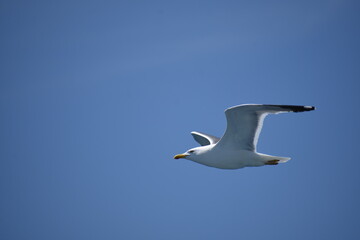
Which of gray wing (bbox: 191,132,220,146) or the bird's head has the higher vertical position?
gray wing (bbox: 191,132,220,146)

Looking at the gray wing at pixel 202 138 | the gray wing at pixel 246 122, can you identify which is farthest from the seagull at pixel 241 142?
the gray wing at pixel 202 138

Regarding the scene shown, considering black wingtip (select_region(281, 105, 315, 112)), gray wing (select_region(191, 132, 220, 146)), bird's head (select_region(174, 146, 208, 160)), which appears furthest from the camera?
gray wing (select_region(191, 132, 220, 146))

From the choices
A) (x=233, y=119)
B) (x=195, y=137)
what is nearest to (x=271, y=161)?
(x=233, y=119)

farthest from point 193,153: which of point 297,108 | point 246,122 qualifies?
point 297,108

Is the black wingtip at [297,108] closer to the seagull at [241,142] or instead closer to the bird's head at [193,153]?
the seagull at [241,142]

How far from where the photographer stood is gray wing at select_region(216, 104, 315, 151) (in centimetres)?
716

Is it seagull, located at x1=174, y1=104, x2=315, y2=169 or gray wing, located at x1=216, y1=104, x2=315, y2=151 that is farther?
seagull, located at x1=174, y1=104, x2=315, y2=169

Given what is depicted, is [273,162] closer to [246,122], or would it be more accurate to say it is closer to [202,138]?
[246,122]

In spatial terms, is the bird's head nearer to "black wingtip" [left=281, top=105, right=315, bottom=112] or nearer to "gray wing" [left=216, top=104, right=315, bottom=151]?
"gray wing" [left=216, top=104, right=315, bottom=151]

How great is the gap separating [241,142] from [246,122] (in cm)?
67

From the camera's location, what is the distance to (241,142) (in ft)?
26.8

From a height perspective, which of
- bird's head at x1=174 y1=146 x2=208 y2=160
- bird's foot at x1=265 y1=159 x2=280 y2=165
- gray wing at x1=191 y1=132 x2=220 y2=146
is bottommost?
bird's foot at x1=265 y1=159 x2=280 y2=165

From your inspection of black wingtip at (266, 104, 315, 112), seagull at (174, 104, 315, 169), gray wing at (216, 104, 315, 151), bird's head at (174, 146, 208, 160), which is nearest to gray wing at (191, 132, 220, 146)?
bird's head at (174, 146, 208, 160)

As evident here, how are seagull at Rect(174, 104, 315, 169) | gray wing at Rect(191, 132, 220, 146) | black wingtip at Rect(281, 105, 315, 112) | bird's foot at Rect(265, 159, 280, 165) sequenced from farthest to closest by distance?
1. gray wing at Rect(191, 132, 220, 146)
2. bird's foot at Rect(265, 159, 280, 165)
3. seagull at Rect(174, 104, 315, 169)
4. black wingtip at Rect(281, 105, 315, 112)
